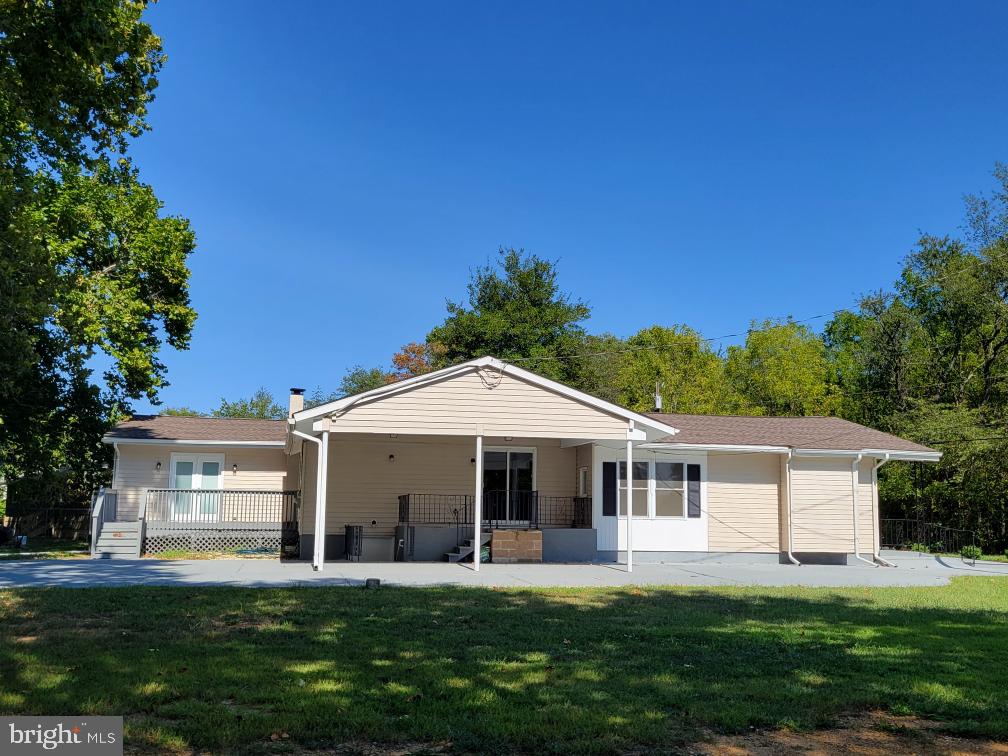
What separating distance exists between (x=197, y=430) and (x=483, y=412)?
1145 centimetres

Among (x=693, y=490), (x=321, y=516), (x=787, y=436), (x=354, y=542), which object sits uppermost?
(x=787, y=436)

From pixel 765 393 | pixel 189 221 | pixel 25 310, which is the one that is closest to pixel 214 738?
pixel 25 310

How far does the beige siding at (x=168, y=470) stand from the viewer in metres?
23.3

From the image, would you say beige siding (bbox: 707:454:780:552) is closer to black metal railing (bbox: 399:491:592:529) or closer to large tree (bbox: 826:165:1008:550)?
black metal railing (bbox: 399:491:592:529)

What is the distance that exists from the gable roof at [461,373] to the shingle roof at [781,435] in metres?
2.49

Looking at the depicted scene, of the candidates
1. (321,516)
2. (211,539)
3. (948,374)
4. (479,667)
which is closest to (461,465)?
(321,516)

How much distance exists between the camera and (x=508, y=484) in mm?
20812

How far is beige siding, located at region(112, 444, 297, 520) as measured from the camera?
918 inches

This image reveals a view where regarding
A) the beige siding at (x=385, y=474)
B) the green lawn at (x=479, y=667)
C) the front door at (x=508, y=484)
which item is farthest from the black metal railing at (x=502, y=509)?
the green lawn at (x=479, y=667)

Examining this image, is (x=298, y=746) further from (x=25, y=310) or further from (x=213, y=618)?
(x=25, y=310)

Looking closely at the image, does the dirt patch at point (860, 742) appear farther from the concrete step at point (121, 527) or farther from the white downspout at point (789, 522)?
the concrete step at point (121, 527)

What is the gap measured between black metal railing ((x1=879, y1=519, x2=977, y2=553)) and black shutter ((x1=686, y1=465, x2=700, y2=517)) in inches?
379

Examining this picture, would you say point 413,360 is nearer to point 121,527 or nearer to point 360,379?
point 360,379

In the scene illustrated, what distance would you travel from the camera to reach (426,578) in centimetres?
1452
